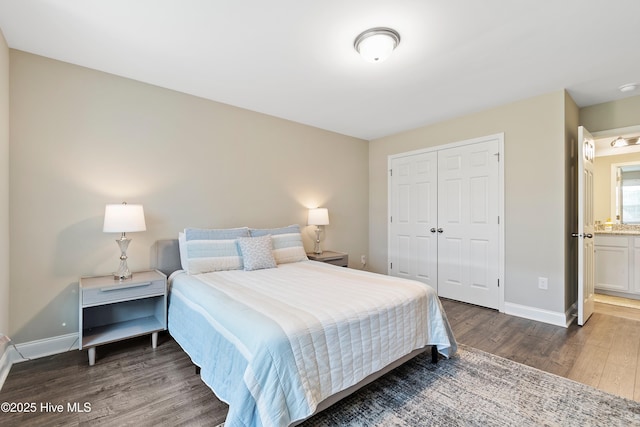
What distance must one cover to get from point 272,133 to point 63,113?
2045 millimetres

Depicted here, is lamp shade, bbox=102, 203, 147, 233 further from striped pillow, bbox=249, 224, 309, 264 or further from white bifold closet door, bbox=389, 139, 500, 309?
white bifold closet door, bbox=389, 139, 500, 309

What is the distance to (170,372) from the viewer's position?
2.13 meters

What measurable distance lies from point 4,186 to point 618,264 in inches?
263

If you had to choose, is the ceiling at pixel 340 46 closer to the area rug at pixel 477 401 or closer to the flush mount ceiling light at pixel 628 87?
the flush mount ceiling light at pixel 628 87

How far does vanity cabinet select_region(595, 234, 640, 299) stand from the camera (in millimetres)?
3838

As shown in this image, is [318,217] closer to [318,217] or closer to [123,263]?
[318,217]

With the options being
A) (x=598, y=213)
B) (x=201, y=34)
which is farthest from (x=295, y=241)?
(x=598, y=213)

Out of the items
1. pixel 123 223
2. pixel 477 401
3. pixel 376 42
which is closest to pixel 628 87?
pixel 376 42

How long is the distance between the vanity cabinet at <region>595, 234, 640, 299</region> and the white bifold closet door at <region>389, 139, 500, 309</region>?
77.3 inches

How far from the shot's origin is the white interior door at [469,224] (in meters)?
3.52

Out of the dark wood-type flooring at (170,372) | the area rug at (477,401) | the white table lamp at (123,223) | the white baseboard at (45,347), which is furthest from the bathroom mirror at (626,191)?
the white baseboard at (45,347)

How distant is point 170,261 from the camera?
9.52 feet

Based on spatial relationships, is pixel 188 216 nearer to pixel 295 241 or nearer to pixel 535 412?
pixel 295 241

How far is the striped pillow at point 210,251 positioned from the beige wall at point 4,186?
1203mm
